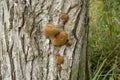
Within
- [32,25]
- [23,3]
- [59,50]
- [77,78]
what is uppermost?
[23,3]

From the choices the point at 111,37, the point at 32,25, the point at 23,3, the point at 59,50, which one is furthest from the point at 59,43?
the point at 111,37

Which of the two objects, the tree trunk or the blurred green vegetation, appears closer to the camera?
the tree trunk

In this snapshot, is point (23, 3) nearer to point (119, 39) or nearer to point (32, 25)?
point (32, 25)

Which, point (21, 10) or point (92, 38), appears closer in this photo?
point (21, 10)

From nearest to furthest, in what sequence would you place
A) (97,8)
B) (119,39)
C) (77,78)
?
(77,78)
(119,39)
(97,8)

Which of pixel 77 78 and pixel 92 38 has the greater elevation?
pixel 92 38

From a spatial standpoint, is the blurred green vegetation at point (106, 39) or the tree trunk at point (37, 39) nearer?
the tree trunk at point (37, 39)

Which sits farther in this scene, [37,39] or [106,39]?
[106,39]

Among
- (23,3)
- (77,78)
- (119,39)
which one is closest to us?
(23,3)
